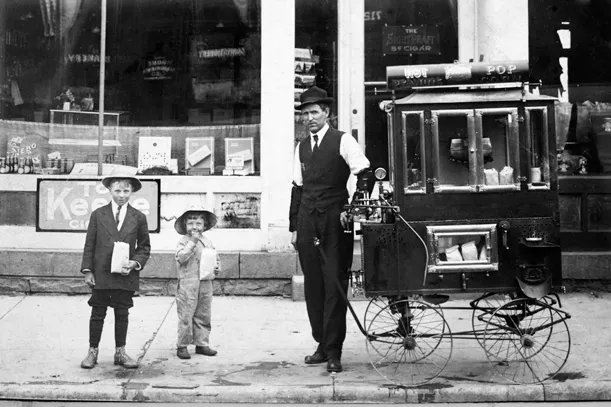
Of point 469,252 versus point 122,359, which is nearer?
point 469,252

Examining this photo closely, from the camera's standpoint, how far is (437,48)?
409 inches

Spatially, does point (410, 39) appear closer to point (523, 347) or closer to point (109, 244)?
point (523, 347)

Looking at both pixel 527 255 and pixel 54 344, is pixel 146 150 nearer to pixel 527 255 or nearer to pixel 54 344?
pixel 54 344

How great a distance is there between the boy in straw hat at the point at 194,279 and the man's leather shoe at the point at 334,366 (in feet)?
3.66

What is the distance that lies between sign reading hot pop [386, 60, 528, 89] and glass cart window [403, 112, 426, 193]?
10.1 inches

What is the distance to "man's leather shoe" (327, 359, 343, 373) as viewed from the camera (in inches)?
269

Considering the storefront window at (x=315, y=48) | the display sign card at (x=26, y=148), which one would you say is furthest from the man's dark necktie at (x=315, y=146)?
the display sign card at (x=26, y=148)

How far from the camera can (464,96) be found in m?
6.58

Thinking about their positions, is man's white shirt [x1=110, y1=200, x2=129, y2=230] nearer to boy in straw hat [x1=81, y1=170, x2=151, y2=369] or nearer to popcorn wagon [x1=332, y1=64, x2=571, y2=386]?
boy in straw hat [x1=81, y1=170, x2=151, y2=369]

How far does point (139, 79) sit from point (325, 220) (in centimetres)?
439

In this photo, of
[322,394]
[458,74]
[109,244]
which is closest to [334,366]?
[322,394]

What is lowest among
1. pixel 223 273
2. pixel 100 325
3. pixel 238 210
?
pixel 100 325

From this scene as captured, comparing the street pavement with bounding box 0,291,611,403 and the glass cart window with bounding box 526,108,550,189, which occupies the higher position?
the glass cart window with bounding box 526,108,550,189

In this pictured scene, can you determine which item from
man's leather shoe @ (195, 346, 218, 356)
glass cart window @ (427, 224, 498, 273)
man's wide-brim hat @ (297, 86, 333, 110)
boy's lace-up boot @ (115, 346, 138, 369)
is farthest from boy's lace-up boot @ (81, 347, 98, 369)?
glass cart window @ (427, 224, 498, 273)
